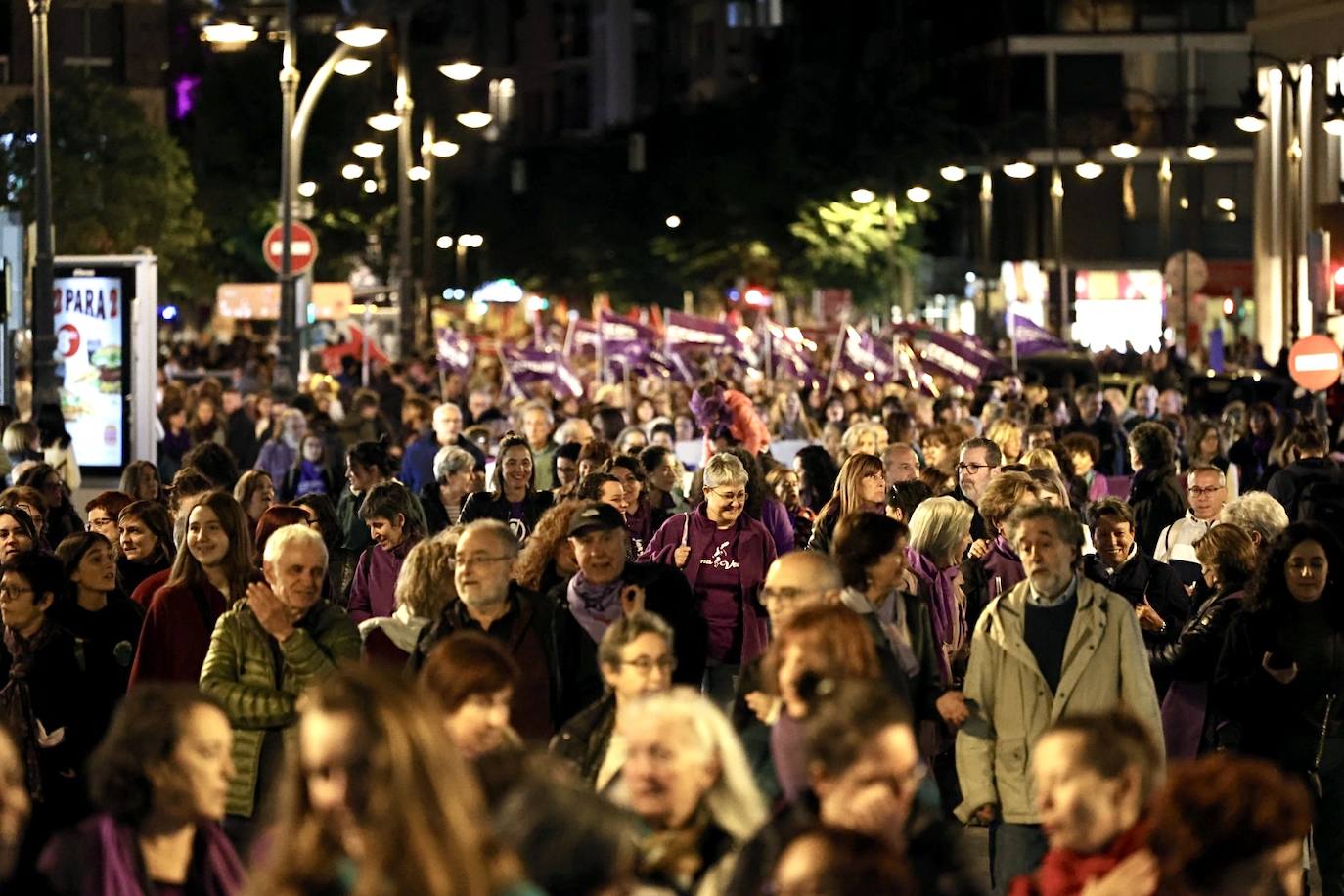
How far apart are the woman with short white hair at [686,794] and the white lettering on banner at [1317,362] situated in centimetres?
2246

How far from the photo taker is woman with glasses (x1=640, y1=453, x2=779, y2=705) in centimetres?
1295

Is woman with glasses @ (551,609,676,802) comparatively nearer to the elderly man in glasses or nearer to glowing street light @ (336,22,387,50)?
the elderly man in glasses

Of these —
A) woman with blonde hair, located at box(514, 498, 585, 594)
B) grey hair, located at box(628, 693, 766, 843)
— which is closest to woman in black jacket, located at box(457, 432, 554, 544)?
woman with blonde hair, located at box(514, 498, 585, 594)

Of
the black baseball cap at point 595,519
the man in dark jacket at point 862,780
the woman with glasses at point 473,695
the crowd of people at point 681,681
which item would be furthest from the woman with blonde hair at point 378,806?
the black baseball cap at point 595,519

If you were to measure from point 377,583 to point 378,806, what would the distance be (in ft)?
25.5

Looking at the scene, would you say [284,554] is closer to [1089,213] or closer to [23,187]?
[23,187]

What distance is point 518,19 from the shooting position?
17012 cm

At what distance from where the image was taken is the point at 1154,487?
1770 cm

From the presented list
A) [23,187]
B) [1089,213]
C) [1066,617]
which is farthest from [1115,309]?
[1066,617]

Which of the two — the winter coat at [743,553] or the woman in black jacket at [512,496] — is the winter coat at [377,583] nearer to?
the winter coat at [743,553]

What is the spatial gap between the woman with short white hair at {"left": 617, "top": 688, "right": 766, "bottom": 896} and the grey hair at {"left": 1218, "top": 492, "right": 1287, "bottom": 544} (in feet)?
20.9

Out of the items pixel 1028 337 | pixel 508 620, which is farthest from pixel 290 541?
pixel 1028 337

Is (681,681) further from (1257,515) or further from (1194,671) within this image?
(1257,515)

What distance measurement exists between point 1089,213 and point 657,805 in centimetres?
8648
